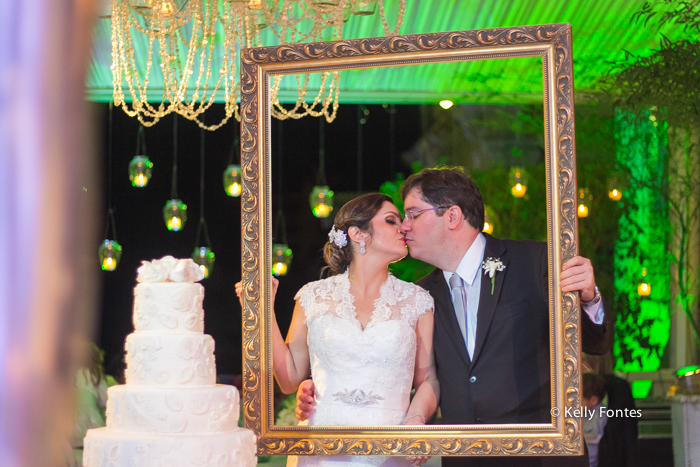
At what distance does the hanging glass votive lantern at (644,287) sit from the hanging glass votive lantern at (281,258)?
4495mm

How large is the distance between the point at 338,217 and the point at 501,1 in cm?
366

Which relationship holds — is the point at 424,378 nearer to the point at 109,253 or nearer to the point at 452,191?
the point at 452,191

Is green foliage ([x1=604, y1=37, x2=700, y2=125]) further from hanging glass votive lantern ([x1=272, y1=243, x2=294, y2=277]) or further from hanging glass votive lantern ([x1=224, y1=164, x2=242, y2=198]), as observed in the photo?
hanging glass votive lantern ([x1=272, y1=243, x2=294, y2=277])

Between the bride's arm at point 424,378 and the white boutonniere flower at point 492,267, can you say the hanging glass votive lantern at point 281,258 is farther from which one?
the white boutonniere flower at point 492,267

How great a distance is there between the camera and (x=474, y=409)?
246cm

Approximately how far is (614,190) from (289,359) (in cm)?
449

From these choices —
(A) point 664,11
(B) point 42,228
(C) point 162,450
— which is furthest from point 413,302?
(A) point 664,11

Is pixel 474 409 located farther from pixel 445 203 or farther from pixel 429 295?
pixel 445 203

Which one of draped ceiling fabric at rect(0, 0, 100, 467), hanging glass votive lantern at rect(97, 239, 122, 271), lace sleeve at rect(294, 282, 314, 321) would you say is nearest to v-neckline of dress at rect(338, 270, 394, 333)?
lace sleeve at rect(294, 282, 314, 321)

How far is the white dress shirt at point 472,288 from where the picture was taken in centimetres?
252

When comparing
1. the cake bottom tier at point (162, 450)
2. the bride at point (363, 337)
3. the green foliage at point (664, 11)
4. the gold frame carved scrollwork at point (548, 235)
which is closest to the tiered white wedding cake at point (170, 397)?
the cake bottom tier at point (162, 450)

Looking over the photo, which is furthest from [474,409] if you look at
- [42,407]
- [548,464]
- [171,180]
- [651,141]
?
[171,180]

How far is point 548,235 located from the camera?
2.42 m

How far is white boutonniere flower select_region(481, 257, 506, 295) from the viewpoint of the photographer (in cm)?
255
